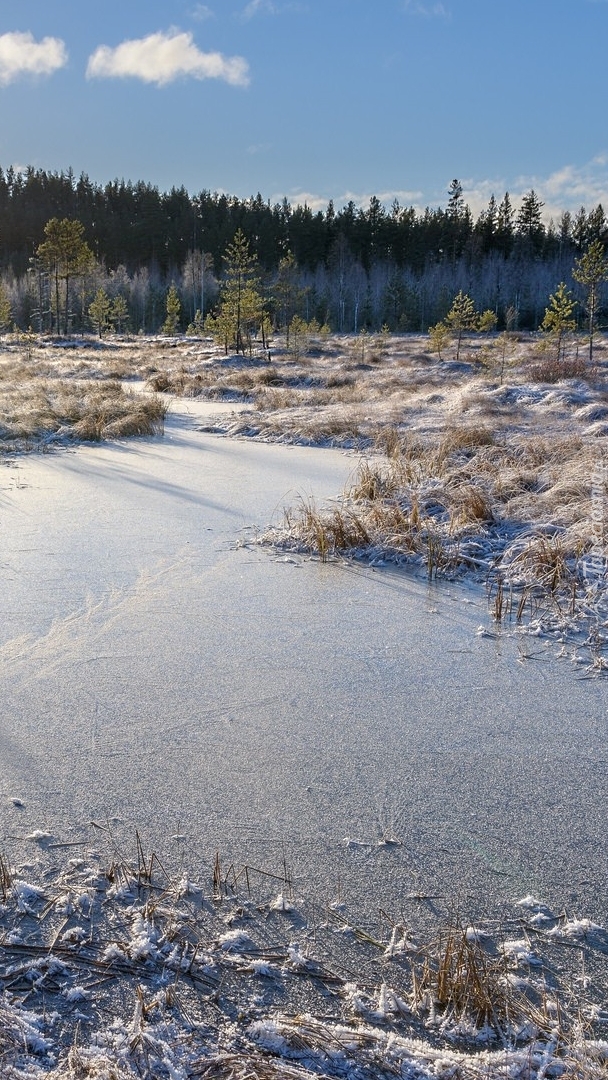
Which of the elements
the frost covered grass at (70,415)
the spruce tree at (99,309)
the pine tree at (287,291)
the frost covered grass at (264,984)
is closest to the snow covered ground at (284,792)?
the frost covered grass at (264,984)

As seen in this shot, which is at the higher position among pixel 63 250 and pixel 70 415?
pixel 63 250

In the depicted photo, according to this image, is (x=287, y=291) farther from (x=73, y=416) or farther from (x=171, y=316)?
(x=73, y=416)

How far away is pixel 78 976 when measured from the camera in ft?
5.72

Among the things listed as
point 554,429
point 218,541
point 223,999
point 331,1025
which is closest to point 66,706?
point 223,999

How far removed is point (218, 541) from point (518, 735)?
3384mm

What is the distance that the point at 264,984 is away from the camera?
1.74m

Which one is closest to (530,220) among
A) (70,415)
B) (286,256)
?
(286,256)

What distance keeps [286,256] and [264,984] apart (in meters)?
65.6

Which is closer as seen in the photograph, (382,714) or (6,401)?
(382,714)

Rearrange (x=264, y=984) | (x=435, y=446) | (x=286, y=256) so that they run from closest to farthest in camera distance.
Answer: (x=264, y=984), (x=435, y=446), (x=286, y=256)

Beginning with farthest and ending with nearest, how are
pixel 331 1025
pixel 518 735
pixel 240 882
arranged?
pixel 518 735 < pixel 240 882 < pixel 331 1025

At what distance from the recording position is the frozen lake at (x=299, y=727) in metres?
2.22

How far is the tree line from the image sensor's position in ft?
188

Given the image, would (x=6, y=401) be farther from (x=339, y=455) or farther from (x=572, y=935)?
(x=572, y=935)
